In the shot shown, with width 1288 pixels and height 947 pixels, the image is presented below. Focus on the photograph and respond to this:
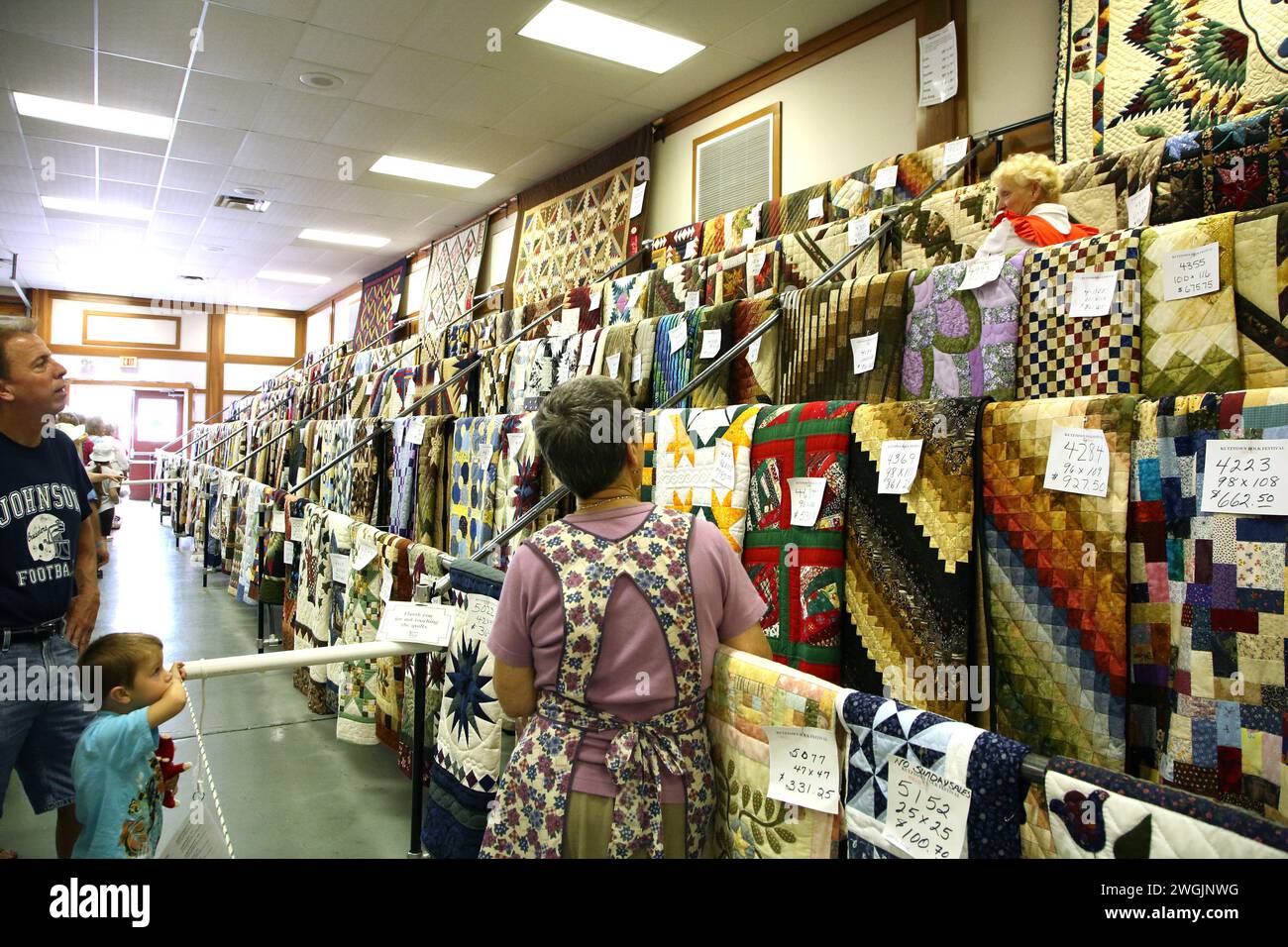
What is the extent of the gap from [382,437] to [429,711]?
2.07m

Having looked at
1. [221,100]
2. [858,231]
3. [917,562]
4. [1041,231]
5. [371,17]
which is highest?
[221,100]

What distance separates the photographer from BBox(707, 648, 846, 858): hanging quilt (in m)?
1.14

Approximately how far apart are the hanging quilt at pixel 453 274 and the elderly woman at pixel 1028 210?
6.31 metres

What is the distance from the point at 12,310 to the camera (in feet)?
43.2

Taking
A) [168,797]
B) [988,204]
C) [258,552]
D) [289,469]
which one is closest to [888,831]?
[168,797]

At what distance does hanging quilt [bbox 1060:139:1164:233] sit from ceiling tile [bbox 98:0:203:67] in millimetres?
4513

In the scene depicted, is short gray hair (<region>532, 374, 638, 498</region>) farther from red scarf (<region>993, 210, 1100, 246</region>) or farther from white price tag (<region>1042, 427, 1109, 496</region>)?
red scarf (<region>993, 210, 1100, 246</region>)

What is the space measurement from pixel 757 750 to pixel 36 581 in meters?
1.85

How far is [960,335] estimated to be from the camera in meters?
2.03

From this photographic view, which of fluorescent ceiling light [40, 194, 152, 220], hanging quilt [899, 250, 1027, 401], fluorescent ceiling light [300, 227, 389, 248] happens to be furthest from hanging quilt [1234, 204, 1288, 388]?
fluorescent ceiling light [40, 194, 152, 220]

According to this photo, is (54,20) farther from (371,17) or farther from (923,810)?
(923,810)

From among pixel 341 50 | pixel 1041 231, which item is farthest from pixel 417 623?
pixel 341 50

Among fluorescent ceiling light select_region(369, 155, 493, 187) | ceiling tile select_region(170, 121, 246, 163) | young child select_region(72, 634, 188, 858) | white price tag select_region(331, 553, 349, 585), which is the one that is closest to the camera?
young child select_region(72, 634, 188, 858)
